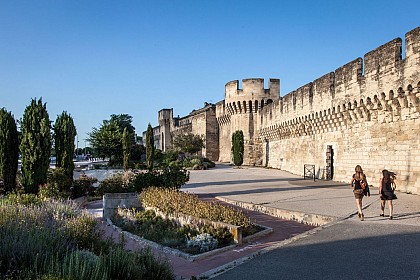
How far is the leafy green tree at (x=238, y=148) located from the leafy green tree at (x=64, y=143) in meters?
21.3

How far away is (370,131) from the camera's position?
1672 cm

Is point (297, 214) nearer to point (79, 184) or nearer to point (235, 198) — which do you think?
point (235, 198)

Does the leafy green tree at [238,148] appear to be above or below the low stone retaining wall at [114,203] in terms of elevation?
above

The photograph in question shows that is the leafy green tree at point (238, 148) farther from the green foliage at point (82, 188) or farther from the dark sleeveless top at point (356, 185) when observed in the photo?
the dark sleeveless top at point (356, 185)

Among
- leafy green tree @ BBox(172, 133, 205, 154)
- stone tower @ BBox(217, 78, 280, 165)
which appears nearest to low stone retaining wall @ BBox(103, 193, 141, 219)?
stone tower @ BBox(217, 78, 280, 165)

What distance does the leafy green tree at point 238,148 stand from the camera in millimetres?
35719

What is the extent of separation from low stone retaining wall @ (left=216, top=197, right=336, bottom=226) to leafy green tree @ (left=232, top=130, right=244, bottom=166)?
23103 mm

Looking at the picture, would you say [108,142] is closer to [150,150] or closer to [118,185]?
[150,150]

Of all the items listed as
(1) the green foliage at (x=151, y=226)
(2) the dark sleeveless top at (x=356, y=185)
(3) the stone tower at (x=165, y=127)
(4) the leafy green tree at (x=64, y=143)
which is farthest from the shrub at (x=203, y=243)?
(3) the stone tower at (x=165, y=127)

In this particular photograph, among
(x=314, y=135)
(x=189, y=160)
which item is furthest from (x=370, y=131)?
(x=189, y=160)

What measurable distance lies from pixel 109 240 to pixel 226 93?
118 feet

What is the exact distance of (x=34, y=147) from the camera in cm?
1359

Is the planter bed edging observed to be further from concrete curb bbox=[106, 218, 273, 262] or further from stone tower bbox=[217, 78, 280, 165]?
stone tower bbox=[217, 78, 280, 165]

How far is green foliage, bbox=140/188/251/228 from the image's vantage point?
8453 mm
